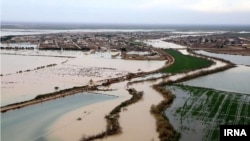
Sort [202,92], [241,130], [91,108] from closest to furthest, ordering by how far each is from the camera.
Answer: [241,130], [91,108], [202,92]

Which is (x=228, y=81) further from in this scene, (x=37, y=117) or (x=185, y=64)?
(x=37, y=117)

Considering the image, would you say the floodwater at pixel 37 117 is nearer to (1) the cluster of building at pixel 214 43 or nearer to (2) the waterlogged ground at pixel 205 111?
(2) the waterlogged ground at pixel 205 111

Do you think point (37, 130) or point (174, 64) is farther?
point (174, 64)

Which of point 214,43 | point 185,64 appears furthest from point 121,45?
point 185,64

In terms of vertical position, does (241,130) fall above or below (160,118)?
above

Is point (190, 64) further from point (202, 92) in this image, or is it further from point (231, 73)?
point (202, 92)

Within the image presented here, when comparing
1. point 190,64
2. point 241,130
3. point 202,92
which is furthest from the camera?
point 190,64

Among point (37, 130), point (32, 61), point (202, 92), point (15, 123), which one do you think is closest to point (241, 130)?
point (37, 130)
